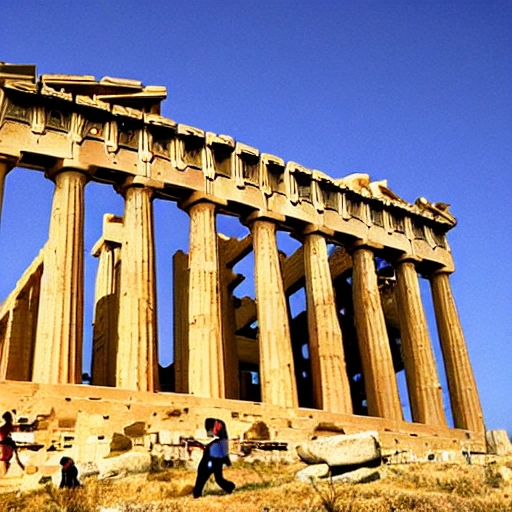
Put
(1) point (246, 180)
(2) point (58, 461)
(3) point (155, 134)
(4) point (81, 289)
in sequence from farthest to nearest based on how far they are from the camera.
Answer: (1) point (246, 180) < (3) point (155, 134) < (4) point (81, 289) < (2) point (58, 461)

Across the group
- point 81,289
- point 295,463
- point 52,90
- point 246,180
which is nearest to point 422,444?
point 295,463

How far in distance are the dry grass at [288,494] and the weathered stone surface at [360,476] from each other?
0.67 ft

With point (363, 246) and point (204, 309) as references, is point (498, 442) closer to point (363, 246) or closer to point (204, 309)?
point (363, 246)

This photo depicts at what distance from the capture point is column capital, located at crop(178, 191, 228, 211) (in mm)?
21531

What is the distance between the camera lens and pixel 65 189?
19297 mm

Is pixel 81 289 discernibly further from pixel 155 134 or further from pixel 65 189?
pixel 155 134

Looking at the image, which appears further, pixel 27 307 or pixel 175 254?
pixel 175 254

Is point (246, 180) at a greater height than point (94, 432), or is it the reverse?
point (246, 180)

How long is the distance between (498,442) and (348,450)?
1060 cm

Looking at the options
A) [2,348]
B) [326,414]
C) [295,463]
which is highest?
[2,348]

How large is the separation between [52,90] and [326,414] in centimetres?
1185

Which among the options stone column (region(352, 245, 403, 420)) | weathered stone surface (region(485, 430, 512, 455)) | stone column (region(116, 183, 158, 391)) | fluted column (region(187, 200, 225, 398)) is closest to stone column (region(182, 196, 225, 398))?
fluted column (region(187, 200, 225, 398))

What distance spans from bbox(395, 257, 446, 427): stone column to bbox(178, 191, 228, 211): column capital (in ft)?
26.9

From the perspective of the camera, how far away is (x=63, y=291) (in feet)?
58.4
